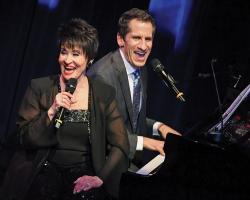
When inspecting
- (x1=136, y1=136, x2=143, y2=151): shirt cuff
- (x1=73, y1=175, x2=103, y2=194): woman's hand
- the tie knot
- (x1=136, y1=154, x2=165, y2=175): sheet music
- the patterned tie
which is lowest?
(x1=73, y1=175, x2=103, y2=194): woman's hand

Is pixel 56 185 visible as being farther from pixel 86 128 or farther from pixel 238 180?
pixel 238 180

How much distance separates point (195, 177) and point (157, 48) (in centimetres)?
410

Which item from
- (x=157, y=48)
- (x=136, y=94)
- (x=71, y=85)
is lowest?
Answer: (x=136, y=94)

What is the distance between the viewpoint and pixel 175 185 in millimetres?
2879

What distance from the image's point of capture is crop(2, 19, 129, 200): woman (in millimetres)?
3188

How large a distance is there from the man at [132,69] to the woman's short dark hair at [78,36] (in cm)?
58

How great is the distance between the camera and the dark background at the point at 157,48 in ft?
19.1

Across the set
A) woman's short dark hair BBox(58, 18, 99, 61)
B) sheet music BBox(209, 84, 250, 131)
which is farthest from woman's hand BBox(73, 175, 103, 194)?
sheet music BBox(209, 84, 250, 131)

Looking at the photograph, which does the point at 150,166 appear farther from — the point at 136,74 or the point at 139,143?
the point at 136,74

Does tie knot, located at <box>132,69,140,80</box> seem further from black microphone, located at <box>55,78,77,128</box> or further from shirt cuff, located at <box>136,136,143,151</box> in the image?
black microphone, located at <box>55,78,77,128</box>

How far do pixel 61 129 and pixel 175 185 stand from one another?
0.88 m

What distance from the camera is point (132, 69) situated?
4.25 meters

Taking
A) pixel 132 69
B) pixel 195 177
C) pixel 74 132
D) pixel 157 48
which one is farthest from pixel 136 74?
pixel 157 48

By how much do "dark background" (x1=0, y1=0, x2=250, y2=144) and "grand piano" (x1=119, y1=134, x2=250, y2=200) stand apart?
8.55 feet
